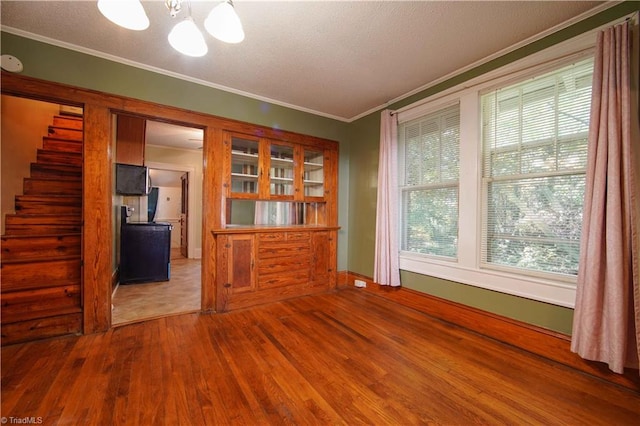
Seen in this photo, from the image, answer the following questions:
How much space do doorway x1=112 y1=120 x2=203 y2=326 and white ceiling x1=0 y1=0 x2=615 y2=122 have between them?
4.94 ft

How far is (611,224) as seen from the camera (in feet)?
5.39

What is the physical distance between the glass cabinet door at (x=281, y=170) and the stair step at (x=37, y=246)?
210cm

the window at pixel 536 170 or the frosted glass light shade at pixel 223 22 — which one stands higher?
the frosted glass light shade at pixel 223 22

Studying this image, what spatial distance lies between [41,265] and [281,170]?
2.59m

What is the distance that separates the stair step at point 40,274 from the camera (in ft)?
7.23

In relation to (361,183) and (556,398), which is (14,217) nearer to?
(361,183)

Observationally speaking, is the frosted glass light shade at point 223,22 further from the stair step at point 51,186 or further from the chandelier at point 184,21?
the stair step at point 51,186

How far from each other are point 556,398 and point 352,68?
3.05 m

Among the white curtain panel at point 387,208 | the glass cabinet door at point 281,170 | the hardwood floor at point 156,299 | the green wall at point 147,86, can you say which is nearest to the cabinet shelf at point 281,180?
the glass cabinet door at point 281,170

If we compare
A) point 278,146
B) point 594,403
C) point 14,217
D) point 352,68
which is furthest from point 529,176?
point 14,217

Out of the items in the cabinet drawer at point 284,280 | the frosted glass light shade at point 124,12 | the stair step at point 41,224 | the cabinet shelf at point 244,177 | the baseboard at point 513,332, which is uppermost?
the frosted glass light shade at point 124,12

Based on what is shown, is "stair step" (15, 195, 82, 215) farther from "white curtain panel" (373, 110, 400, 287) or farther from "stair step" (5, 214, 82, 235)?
"white curtain panel" (373, 110, 400, 287)

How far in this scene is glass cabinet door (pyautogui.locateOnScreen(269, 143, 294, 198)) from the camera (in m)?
3.46

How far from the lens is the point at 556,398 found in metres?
A: 1.58
